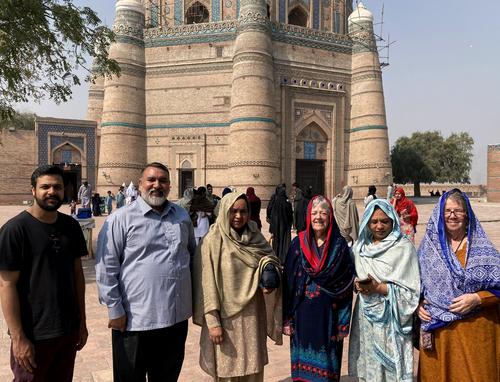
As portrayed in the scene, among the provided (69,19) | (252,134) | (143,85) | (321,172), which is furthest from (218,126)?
(69,19)

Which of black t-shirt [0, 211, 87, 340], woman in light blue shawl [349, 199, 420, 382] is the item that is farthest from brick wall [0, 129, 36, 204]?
woman in light blue shawl [349, 199, 420, 382]

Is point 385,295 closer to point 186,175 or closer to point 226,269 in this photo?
point 226,269

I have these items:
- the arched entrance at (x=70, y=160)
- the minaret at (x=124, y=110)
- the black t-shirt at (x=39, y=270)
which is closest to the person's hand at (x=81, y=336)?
the black t-shirt at (x=39, y=270)

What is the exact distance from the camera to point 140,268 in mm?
2076

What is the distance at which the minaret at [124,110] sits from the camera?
64.6 ft

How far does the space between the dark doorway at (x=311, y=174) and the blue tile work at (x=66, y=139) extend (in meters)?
11.1

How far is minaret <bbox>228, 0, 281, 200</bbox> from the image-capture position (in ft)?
59.8

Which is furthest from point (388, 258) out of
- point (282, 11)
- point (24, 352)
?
point (282, 11)

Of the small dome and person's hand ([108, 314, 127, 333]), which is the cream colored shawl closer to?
person's hand ([108, 314, 127, 333])

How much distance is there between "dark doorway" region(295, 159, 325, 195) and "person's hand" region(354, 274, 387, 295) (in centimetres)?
1851

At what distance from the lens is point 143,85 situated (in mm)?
20641

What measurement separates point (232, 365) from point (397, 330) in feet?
3.03

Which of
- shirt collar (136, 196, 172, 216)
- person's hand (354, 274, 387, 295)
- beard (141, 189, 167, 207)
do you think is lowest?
person's hand (354, 274, 387, 295)

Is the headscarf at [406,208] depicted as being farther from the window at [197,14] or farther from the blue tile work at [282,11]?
the window at [197,14]
